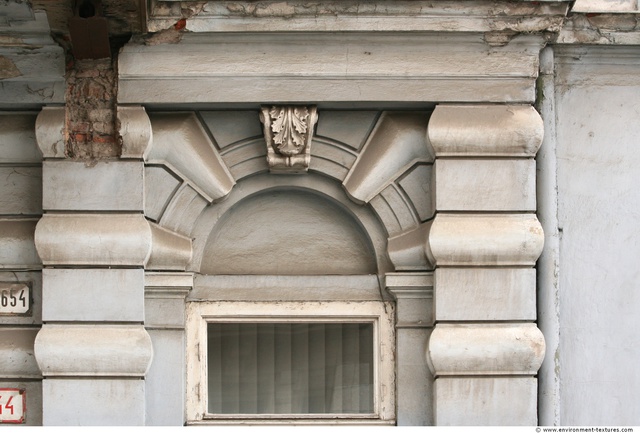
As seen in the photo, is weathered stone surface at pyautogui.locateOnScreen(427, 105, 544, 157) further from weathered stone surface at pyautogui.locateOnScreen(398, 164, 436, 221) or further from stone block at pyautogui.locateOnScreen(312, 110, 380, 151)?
stone block at pyautogui.locateOnScreen(312, 110, 380, 151)

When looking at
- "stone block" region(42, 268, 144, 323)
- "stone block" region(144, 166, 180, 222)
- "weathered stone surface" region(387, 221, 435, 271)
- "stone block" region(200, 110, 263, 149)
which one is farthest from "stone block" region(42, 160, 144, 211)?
"weathered stone surface" region(387, 221, 435, 271)

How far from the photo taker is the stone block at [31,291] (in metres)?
6.88

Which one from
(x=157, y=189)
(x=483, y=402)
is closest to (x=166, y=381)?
(x=157, y=189)

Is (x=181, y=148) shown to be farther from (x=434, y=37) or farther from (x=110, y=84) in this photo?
(x=434, y=37)

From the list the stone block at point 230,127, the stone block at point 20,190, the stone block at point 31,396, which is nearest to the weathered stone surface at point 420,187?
the stone block at point 230,127

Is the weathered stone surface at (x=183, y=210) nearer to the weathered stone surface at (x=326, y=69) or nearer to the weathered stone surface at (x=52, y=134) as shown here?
the weathered stone surface at (x=326, y=69)

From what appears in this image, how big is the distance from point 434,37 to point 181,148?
163cm

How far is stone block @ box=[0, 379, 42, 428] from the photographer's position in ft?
22.4

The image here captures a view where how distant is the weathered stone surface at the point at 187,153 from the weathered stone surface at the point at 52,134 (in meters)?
0.52

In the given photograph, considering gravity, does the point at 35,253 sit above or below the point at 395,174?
below

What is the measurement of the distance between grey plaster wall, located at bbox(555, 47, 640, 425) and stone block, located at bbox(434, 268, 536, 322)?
1.12 ft

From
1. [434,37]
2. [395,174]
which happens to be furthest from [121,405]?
[434,37]

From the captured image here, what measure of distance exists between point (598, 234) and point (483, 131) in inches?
38.7

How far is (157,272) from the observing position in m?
6.90
